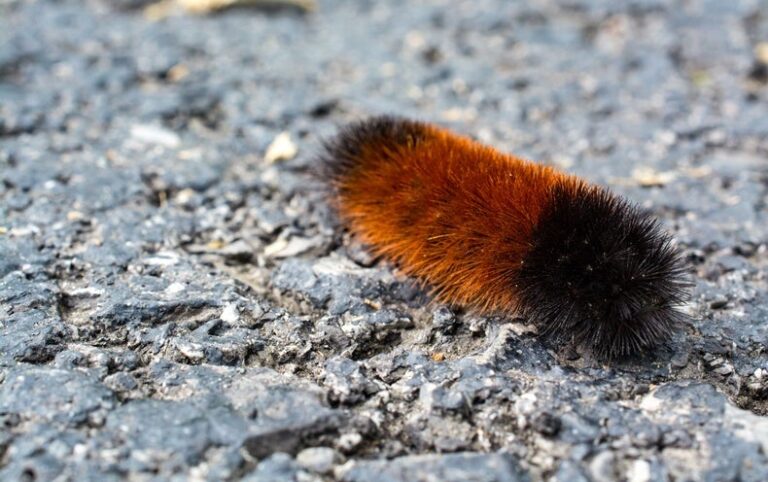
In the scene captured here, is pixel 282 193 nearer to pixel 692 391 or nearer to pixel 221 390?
pixel 221 390

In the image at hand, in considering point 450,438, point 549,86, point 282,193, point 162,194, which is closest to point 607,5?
point 549,86

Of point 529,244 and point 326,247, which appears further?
point 326,247

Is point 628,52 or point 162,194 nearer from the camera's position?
point 162,194

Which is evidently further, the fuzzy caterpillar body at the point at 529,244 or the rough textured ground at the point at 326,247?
the fuzzy caterpillar body at the point at 529,244

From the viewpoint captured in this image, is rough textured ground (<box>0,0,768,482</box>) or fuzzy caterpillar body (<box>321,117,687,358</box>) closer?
rough textured ground (<box>0,0,768,482</box>)
